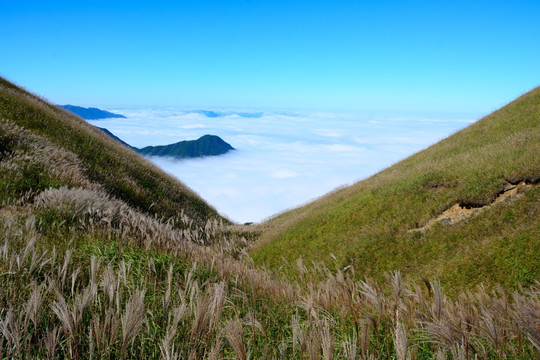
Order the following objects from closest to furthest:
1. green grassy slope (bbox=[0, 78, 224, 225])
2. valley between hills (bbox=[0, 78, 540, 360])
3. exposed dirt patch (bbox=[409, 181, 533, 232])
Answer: valley between hills (bbox=[0, 78, 540, 360])
exposed dirt patch (bbox=[409, 181, 533, 232])
green grassy slope (bbox=[0, 78, 224, 225])

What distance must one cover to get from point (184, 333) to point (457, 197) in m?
14.6

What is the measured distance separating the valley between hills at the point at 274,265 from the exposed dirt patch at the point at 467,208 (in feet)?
0.26

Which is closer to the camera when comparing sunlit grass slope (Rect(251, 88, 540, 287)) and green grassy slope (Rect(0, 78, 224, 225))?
sunlit grass slope (Rect(251, 88, 540, 287))

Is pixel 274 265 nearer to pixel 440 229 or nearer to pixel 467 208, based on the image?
pixel 440 229

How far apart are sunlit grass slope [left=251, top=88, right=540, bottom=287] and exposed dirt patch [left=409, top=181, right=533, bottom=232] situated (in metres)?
0.20

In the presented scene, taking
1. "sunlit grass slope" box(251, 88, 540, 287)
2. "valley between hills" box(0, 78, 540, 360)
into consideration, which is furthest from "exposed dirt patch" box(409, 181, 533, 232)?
"sunlit grass slope" box(251, 88, 540, 287)

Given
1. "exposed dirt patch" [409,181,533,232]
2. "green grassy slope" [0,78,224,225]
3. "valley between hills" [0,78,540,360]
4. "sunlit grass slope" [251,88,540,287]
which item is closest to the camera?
"valley between hills" [0,78,540,360]

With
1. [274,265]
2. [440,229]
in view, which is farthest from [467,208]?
[274,265]

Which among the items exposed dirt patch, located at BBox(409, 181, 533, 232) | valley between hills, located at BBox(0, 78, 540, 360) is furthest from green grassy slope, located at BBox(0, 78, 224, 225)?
exposed dirt patch, located at BBox(409, 181, 533, 232)

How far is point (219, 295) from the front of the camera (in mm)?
2867

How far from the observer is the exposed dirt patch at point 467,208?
1280 cm

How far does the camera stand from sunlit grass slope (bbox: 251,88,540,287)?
32.8 feet

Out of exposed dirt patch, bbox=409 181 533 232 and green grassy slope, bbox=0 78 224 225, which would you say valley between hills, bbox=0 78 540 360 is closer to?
exposed dirt patch, bbox=409 181 533 232

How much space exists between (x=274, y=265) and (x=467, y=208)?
9396mm
